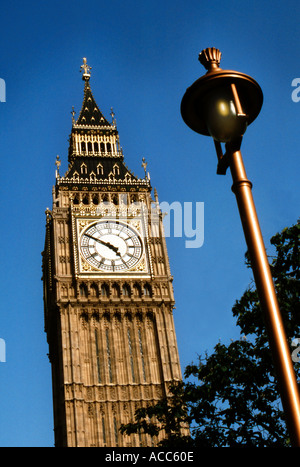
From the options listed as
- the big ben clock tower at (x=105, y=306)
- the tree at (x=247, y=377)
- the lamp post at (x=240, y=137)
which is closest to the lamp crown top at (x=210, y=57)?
the lamp post at (x=240, y=137)

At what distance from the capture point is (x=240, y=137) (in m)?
9.57

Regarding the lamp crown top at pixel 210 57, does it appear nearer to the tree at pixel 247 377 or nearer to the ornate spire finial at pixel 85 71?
the tree at pixel 247 377

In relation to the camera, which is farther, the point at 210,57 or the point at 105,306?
the point at 105,306

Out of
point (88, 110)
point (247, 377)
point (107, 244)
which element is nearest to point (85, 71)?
point (88, 110)

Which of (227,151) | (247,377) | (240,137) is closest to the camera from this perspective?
(240,137)

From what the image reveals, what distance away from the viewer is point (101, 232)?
56906 millimetres

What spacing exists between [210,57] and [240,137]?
5.29 ft

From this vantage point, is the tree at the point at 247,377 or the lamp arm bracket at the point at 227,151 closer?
the lamp arm bracket at the point at 227,151

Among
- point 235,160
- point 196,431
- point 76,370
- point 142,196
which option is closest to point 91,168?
point 142,196

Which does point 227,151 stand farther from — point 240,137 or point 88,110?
point 88,110

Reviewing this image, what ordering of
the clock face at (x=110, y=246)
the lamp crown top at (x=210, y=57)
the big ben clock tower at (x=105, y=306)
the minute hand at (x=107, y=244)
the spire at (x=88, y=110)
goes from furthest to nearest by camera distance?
1. the spire at (x=88, y=110)
2. the minute hand at (x=107, y=244)
3. the clock face at (x=110, y=246)
4. the big ben clock tower at (x=105, y=306)
5. the lamp crown top at (x=210, y=57)

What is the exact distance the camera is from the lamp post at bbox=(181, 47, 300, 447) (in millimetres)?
8359

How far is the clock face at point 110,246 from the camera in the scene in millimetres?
55562
